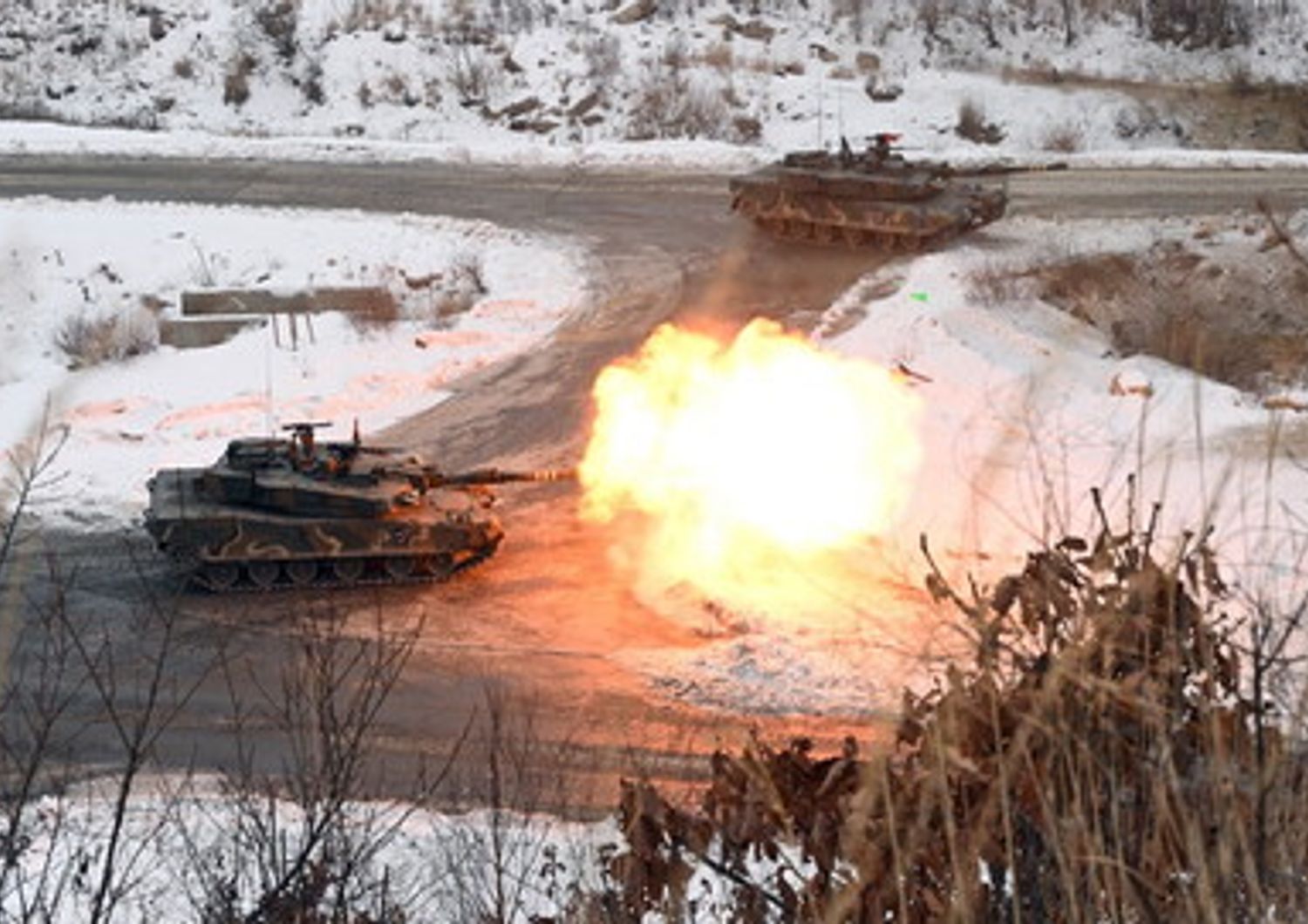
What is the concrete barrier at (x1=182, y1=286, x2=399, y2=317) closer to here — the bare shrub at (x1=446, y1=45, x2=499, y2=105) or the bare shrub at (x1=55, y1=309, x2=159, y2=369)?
the bare shrub at (x1=55, y1=309, x2=159, y2=369)

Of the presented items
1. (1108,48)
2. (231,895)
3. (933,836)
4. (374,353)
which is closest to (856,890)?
(933,836)

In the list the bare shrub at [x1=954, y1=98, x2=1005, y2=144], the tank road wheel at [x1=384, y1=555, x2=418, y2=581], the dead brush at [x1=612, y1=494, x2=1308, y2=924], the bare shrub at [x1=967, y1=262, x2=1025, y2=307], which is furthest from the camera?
the bare shrub at [x1=954, y1=98, x2=1005, y2=144]

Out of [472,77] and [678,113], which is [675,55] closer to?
[678,113]

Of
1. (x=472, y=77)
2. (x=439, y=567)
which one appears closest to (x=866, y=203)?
(x=439, y=567)

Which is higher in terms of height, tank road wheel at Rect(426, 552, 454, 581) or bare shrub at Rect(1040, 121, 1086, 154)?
bare shrub at Rect(1040, 121, 1086, 154)

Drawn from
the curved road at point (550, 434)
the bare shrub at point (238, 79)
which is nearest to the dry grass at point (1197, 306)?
the curved road at point (550, 434)

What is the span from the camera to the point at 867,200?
2950 cm

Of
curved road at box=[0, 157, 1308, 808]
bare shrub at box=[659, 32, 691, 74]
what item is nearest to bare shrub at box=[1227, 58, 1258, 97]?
curved road at box=[0, 157, 1308, 808]

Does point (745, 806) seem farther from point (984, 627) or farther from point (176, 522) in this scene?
point (176, 522)

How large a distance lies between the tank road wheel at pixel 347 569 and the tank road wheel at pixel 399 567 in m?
0.30

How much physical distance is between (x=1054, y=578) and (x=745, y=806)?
3.48 feet

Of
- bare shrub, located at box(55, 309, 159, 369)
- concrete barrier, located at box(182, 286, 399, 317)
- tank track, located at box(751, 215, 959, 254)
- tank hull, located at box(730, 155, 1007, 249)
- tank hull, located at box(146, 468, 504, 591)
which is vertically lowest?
tank hull, located at box(146, 468, 504, 591)

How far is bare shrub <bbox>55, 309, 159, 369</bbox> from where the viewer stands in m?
27.8

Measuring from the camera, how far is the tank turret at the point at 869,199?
29.0 meters
